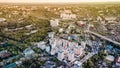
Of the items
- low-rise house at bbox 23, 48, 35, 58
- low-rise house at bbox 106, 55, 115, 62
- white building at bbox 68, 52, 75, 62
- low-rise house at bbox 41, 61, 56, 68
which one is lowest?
low-rise house at bbox 41, 61, 56, 68

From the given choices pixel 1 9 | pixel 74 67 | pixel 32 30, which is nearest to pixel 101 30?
pixel 74 67

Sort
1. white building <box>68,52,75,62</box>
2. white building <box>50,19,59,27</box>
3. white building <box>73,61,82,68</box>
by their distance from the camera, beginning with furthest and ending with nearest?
white building <box>50,19,59,27</box> < white building <box>68,52,75,62</box> < white building <box>73,61,82,68</box>

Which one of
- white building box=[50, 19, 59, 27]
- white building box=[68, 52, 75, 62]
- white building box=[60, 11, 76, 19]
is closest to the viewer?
white building box=[68, 52, 75, 62]

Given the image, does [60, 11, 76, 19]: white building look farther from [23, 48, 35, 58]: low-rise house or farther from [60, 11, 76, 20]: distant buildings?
[23, 48, 35, 58]: low-rise house

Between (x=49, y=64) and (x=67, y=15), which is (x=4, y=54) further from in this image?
(x=67, y=15)

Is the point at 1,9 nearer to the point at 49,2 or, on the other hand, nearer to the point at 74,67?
the point at 49,2

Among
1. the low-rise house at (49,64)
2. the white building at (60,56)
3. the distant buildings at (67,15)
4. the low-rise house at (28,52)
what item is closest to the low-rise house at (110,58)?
the white building at (60,56)

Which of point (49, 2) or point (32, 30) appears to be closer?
point (32, 30)

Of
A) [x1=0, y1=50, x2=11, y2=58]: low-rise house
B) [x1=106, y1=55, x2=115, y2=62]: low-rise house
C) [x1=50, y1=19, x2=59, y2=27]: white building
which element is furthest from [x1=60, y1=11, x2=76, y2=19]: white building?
[x1=0, y1=50, x2=11, y2=58]: low-rise house

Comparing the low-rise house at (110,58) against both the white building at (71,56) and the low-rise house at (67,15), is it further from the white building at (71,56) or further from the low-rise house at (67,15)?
the low-rise house at (67,15)
